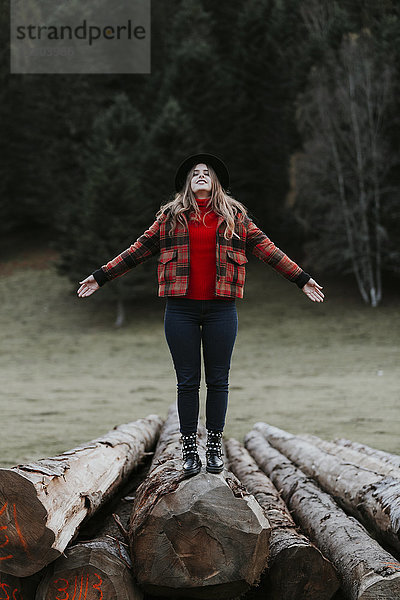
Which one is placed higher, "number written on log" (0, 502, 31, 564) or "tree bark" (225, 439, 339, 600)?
"number written on log" (0, 502, 31, 564)

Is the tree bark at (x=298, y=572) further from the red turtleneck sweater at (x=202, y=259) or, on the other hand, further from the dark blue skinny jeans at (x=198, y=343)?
the red turtleneck sweater at (x=202, y=259)

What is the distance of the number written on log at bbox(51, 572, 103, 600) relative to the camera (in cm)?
358

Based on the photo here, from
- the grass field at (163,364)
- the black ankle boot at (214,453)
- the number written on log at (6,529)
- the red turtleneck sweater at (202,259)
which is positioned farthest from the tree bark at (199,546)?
the grass field at (163,364)

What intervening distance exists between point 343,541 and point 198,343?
1547 mm

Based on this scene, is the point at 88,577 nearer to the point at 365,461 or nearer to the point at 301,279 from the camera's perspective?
the point at 301,279

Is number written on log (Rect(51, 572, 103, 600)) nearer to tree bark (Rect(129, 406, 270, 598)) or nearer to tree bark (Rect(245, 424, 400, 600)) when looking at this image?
tree bark (Rect(129, 406, 270, 598))

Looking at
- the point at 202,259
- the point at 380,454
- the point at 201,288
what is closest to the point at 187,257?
the point at 202,259

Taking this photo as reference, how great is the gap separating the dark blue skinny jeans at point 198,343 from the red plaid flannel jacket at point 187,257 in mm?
113

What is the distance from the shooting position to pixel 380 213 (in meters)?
30.9

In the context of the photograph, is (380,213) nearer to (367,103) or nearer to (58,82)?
(367,103)

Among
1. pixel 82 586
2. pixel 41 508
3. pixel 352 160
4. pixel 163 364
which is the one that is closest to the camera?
pixel 41 508

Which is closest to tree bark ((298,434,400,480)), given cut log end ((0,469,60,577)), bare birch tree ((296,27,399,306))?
cut log end ((0,469,60,577))

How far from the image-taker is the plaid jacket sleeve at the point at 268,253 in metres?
4.65

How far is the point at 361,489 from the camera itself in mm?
5129
